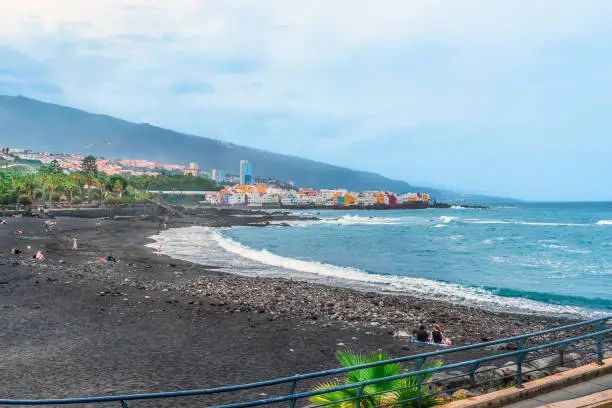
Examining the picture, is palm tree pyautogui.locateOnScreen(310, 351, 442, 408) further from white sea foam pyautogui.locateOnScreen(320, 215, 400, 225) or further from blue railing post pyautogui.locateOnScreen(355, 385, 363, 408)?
white sea foam pyautogui.locateOnScreen(320, 215, 400, 225)

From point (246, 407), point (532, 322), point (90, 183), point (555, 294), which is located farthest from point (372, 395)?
point (90, 183)

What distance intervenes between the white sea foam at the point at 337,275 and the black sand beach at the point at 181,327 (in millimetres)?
2817

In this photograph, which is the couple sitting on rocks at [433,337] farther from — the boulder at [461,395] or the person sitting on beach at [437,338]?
the boulder at [461,395]

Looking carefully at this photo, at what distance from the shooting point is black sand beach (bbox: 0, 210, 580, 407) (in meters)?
10.9

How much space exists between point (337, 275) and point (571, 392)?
2338 cm

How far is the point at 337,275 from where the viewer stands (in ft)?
96.8

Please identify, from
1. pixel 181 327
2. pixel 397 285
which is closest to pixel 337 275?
pixel 397 285

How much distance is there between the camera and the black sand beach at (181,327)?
10875 mm

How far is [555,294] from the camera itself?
24453 millimetres

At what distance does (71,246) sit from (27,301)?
22.0m

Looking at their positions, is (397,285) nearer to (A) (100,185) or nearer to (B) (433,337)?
(B) (433,337)

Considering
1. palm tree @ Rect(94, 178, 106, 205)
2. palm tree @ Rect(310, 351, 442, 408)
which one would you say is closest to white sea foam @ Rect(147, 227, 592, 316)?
palm tree @ Rect(310, 351, 442, 408)

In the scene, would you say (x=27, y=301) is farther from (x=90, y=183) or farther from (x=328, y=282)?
(x=90, y=183)

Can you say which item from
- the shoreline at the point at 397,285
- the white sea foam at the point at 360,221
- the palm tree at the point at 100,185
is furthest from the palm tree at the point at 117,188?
the shoreline at the point at 397,285
